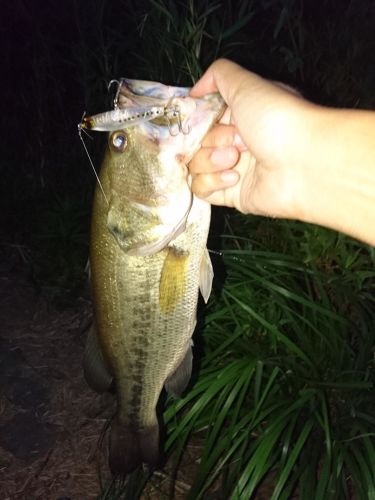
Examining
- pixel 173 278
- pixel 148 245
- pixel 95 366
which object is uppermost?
pixel 148 245

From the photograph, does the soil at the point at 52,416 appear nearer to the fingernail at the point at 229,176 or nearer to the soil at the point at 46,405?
the soil at the point at 46,405

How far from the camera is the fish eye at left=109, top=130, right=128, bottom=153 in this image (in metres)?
1.71

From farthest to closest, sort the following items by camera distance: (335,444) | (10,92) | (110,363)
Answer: (10,92)
(335,444)
(110,363)

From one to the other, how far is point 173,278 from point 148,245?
0.16 meters

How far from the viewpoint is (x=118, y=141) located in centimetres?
172

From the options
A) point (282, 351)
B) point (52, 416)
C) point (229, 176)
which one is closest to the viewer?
point (229, 176)

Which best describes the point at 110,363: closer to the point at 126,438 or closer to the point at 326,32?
the point at 126,438

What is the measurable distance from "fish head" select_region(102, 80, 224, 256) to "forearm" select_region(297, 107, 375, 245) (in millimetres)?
344

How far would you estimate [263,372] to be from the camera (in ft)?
9.39

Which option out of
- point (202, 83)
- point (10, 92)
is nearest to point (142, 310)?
point (202, 83)

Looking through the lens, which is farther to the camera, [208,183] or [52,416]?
[52,416]

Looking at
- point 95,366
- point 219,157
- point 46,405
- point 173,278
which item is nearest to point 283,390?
point 95,366

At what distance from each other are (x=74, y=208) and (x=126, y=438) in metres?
2.69

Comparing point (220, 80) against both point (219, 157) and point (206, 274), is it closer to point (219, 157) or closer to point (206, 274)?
→ point (219, 157)
